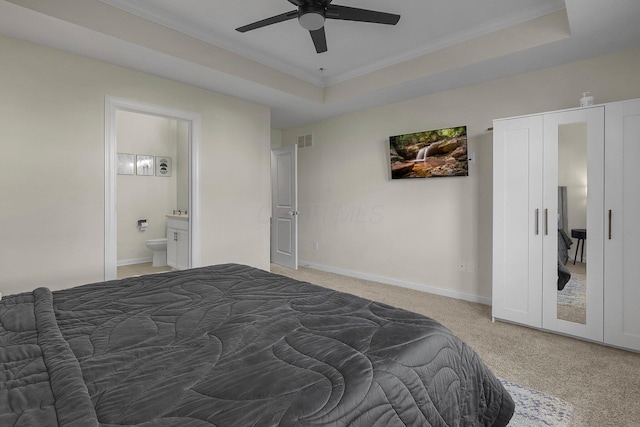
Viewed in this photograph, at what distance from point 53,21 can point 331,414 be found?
3.25 metres

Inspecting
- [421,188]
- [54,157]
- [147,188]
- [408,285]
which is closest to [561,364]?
[408,285]

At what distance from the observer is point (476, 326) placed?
10.1 feet

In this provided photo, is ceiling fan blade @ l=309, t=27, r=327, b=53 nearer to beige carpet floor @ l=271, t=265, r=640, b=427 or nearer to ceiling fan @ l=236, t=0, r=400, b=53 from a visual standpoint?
ceiling fan @ l=236, t=0, r=400, b=53

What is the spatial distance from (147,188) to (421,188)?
15.8ft

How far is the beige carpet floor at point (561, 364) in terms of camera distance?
187cm

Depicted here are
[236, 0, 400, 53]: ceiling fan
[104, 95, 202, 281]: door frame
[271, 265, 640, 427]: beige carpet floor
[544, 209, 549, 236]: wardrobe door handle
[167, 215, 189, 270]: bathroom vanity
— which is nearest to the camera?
[271, 265, 640, 427]: beige carpet floor

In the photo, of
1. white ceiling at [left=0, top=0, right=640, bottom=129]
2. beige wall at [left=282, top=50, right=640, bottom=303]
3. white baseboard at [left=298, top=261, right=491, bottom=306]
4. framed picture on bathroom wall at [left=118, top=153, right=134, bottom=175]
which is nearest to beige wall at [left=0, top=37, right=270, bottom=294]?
white ceiling at [left=0, top=0, right=640, bottom=129]

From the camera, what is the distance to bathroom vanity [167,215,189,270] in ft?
15.4

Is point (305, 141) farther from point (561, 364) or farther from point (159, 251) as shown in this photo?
point (561, 364)

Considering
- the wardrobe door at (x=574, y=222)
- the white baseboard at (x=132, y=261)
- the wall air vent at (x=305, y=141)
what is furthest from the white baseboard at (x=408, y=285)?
the white baseboard at (x=132, y=261)

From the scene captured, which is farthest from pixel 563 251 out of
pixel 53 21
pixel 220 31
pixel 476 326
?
pixel 53 21

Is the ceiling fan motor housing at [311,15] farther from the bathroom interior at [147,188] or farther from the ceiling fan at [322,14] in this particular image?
the bathroom interior at [147,188]

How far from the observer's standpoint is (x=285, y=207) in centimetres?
560

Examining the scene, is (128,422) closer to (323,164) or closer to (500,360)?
(500,360)
